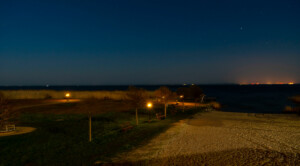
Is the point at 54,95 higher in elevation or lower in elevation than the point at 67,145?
higher

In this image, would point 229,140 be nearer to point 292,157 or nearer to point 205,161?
point 292,157

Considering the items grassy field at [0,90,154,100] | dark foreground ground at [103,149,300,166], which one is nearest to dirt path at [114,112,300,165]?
dark foreground ground at [103,149,300,166]

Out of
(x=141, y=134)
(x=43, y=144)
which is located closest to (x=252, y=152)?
(x=141, y=134)

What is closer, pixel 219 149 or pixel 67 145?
pixel 219 149

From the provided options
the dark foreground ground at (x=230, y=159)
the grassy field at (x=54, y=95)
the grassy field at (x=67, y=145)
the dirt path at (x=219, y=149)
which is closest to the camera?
the dark foreground ground at (x=230, y=159)

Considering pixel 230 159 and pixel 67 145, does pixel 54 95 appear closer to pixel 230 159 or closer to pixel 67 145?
pixel 67 145

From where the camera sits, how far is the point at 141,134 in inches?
477

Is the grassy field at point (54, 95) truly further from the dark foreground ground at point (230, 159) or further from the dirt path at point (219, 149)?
the dark foreground ground at point (230, 159)

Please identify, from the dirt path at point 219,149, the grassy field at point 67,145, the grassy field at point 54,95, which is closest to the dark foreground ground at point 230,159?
the dirt path at point 219,149

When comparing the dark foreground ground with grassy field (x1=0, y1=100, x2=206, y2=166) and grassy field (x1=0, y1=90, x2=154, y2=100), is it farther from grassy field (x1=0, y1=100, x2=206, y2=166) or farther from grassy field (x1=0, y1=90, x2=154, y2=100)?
grassy field (x1=0, y1=90, x2=154, y2=100)

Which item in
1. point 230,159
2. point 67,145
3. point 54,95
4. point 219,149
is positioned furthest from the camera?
point 54,95

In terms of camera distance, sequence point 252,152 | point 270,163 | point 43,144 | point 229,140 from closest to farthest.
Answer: point 270,163 → point 252,152 → point 43,144 → point 229,140

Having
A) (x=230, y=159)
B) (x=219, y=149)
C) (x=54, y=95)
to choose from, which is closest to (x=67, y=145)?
(x=219, y=149)

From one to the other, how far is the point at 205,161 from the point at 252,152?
8.18 ft
